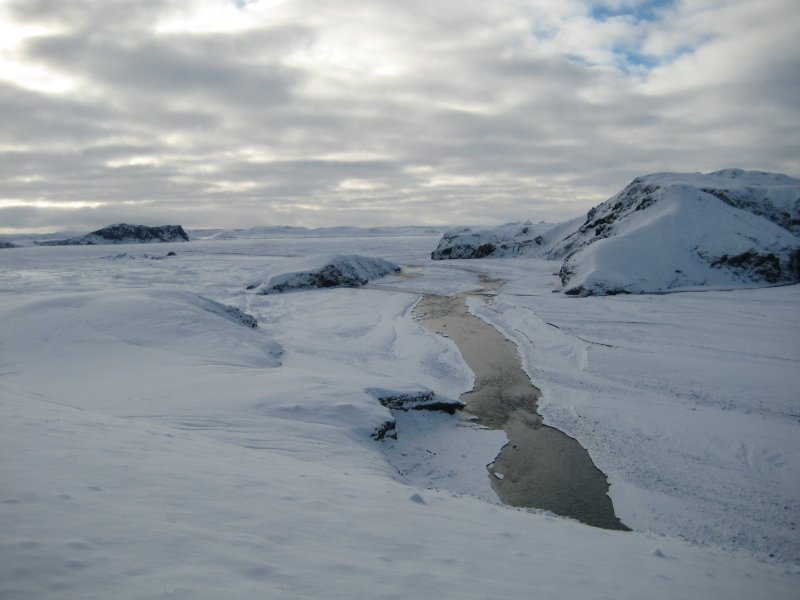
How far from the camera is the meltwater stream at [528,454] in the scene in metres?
5.55

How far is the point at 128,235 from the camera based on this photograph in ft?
302

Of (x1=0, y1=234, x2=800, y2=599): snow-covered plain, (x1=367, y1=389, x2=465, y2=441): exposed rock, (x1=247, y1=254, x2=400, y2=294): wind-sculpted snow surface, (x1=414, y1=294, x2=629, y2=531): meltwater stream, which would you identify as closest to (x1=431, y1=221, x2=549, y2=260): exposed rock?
(x1=247, y1=254, x2=400, y2=294): wind-sculpted snow surface

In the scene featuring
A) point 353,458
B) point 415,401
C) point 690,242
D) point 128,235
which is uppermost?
point 128,235

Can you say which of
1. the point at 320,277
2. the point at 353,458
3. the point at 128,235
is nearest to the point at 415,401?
the point at 353,458

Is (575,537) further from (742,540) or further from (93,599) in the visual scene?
(93,599)

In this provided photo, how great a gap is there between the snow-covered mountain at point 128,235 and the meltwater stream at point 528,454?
93.7 meters

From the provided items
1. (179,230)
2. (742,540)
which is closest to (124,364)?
(742,540)

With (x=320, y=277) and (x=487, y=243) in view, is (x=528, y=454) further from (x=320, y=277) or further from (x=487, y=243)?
(x=487, y=243)

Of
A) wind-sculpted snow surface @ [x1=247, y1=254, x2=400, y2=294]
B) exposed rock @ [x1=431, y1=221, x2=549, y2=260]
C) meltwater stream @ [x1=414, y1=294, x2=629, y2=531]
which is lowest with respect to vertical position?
meltwater stream @ [x1=414, y1=294, x2=629, y2=531]

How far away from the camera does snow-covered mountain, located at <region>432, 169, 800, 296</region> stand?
1942 cm

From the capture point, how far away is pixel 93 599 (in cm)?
204

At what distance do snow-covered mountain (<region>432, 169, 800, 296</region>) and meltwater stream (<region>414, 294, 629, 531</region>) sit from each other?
9.94 metres

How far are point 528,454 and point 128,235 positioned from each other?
4032 inches

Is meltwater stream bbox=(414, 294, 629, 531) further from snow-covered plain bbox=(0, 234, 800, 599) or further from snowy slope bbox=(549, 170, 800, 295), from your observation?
snowy slope bbox=(549, 170, 800, 295)
